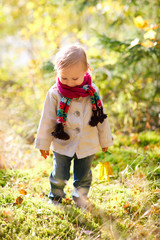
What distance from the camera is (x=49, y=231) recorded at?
1.87 metres

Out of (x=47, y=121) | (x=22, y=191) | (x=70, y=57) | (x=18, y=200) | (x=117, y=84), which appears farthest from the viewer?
(x=117, y=84)

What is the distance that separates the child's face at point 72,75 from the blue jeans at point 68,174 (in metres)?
0.70

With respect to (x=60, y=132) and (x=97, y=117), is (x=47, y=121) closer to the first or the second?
(x=60, y=132)

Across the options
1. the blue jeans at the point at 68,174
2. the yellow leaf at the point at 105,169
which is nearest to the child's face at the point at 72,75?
the blue jeans at the point at 68,174

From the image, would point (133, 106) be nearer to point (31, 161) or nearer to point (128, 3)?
point (128, 3)

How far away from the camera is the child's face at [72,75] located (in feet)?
5.94

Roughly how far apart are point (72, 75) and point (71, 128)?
0.49m

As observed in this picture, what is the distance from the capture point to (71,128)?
2.03 m

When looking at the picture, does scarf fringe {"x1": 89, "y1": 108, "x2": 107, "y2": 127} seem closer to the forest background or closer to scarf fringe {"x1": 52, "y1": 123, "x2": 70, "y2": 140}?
scarf fringe {"x1": 52, "y1": 123, "x2": 70, "y2": 140}

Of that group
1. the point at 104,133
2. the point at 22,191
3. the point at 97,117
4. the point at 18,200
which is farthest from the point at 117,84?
the point at 18,200

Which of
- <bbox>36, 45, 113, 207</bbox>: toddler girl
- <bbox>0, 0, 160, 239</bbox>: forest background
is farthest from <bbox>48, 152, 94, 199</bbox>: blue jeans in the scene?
<bbox>0, 0, 160, 239</bbox>: forest background

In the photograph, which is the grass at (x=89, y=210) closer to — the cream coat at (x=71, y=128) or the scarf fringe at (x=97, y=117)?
the cream coat at (x=71, y=128)

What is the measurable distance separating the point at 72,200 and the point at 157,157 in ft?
4.29

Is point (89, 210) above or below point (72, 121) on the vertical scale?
below
